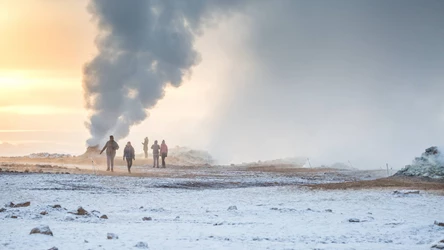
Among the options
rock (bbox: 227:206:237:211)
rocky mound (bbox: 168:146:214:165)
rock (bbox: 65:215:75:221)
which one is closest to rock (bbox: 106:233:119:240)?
rock (bbox: 65:215:75:221)

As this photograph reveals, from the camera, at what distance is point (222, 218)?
50.2ft

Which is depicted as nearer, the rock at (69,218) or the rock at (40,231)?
the rock at (40,231)

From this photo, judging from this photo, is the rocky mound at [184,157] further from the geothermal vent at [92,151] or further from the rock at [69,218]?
the rock at [69,218]

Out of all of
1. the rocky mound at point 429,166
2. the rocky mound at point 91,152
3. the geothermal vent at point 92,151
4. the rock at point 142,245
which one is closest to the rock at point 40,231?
the rock at point 142,245

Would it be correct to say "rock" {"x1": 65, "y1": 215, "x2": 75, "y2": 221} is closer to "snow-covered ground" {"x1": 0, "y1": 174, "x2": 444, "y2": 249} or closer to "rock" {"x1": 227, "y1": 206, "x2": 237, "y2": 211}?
"snow-covered ground" {"x1": 0, "y1": 174, "x2": 444, "y2": 249}

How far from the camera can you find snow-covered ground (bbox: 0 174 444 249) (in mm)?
11133

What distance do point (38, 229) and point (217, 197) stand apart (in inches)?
436

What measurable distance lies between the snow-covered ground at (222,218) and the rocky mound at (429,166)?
25.1 ft

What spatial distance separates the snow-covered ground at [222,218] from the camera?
36.5 ft

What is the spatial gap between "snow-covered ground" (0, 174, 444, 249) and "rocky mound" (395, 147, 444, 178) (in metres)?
7.65

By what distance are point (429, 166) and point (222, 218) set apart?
17.9 m

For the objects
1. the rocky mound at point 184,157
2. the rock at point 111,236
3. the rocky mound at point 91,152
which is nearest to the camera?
the rock at point 111,236

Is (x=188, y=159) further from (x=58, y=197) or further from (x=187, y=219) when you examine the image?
(x=187, y=219)

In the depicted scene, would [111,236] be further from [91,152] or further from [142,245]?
[91,152]
